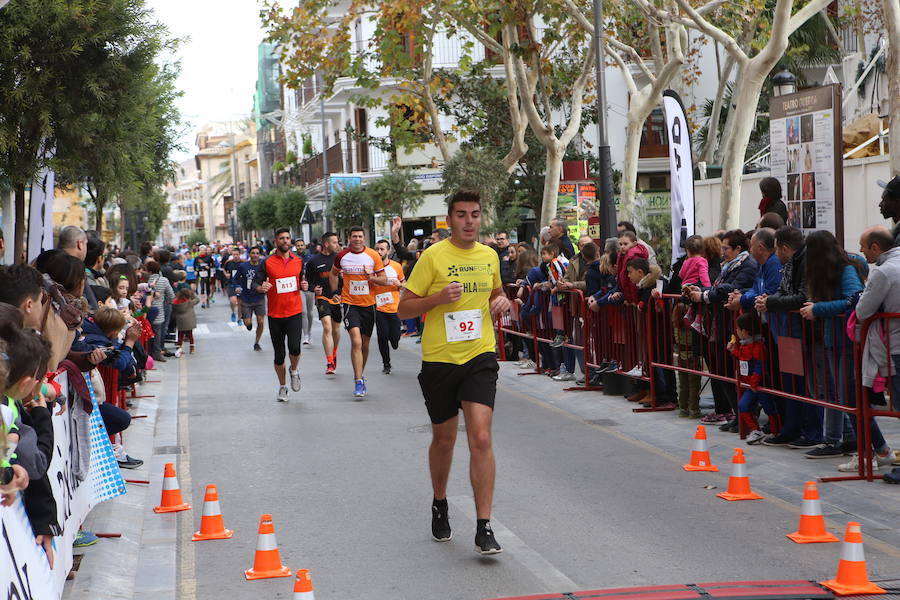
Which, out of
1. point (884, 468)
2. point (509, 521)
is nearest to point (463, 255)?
point (509, 521)

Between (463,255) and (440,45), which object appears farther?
(440,45)

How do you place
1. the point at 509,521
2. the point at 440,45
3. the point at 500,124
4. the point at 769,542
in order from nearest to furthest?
1. the point at 769,542
2. the point at 509,521
3. the point at 500,124
4. the point at 440,45

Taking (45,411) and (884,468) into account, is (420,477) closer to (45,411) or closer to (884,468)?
(884,468)

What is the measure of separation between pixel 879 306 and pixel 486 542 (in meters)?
3.30

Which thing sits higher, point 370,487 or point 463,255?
Answer: point 463,255

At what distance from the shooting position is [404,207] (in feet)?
133

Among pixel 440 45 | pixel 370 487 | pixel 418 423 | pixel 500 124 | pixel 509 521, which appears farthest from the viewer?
pixel 440 45

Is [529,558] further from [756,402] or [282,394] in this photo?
[282,394]

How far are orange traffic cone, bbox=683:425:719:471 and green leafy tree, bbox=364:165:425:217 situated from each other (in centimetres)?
3059

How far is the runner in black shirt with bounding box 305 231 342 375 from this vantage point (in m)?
15.9

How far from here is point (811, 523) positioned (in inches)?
263

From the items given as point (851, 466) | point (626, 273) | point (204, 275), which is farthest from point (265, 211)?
point (851, 466)

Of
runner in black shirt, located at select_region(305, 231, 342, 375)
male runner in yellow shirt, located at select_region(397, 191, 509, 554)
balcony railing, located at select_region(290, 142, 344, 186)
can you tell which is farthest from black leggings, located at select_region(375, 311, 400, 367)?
balcony railing, located at select_region(290, 142, 344, 186)

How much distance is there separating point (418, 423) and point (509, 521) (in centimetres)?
435
